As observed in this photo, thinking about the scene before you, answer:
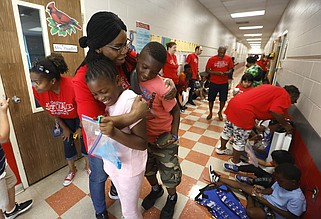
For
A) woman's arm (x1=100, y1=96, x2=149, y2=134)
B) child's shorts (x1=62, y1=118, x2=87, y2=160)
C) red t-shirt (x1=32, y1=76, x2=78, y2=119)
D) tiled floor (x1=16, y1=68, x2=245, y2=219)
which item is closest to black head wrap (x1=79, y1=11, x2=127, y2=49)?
woman's arm (x1=100, y1=96, x2=149, y2=134)

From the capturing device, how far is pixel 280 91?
5.51 feet

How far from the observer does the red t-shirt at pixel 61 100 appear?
144 centimetres

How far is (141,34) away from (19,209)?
281 cm

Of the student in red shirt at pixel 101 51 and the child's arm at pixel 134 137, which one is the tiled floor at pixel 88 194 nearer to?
the child's arm at pixel 134 137

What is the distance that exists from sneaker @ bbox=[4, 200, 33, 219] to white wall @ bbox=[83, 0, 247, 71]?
6.49 feet

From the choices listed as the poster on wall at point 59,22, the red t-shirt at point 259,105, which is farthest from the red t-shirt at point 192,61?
the poster on wall at point 59,22

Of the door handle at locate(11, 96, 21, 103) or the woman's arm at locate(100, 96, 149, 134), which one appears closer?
the woman's arm at locate(100, 96, 149, 134)

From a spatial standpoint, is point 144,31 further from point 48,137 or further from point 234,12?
point 234,12

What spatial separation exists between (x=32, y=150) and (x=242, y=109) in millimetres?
2217

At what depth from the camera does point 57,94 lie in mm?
1443

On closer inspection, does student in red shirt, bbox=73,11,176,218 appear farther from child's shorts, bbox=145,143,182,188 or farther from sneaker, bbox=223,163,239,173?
sneaker, bbox=223,163,239,173

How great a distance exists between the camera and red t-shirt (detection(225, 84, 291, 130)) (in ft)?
5.46

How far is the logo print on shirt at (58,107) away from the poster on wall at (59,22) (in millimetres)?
735

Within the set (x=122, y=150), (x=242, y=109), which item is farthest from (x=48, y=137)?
(x=242, y=109)
